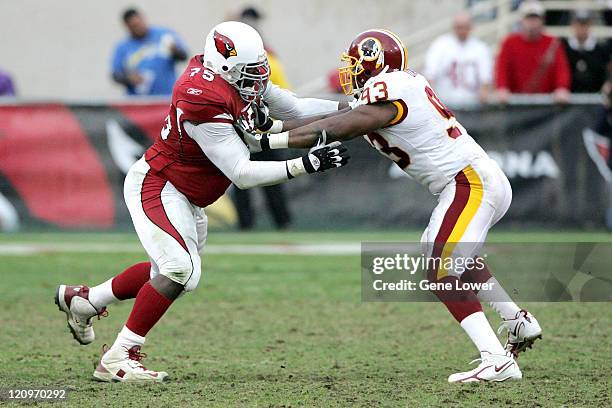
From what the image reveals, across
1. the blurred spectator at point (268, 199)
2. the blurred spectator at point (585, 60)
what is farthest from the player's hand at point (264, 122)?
the blurred spectator at point (585, 60)

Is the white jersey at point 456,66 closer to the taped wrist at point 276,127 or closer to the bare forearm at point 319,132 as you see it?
the taped wrist at point 276,127

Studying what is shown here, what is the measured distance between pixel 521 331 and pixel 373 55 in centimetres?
155

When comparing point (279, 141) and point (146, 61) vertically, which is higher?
point (279, 141)

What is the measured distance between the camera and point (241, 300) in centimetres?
772

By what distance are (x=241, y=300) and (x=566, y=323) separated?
224cm

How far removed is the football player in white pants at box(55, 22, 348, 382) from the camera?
514cm

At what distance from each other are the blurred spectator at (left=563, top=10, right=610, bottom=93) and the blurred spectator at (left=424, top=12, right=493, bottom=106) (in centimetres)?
107

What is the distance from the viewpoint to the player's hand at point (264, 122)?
553cm

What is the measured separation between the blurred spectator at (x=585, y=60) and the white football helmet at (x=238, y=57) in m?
7.13

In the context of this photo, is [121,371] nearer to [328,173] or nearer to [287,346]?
[287,346]

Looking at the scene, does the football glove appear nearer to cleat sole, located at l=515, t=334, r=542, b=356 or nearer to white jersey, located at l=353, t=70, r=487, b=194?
white jersey, located at l=353, t=70, r=487, b=194

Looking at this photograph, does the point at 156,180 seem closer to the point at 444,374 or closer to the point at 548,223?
the point at 444,374

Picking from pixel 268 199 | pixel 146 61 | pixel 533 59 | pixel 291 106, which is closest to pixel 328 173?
pixel 268 199

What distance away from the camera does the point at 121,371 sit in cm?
523
